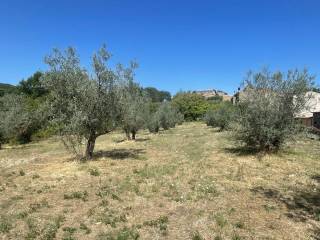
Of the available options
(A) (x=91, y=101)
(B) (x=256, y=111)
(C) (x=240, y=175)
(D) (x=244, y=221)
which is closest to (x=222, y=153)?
(B) (x=256, y=111)

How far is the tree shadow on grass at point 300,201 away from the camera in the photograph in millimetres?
9234

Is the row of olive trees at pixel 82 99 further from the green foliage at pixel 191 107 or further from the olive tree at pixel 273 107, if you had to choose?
the green foliage at pixel 191 107

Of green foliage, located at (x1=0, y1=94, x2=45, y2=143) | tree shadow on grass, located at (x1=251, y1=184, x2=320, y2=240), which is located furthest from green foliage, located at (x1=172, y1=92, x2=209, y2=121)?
tree shadow on grass, located at (x1=251, y1=184, x2=320, y2=240)

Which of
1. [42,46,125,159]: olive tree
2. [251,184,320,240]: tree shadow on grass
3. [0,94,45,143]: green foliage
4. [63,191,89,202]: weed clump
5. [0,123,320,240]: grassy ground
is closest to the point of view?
[0,123,320,240]: grassy ground

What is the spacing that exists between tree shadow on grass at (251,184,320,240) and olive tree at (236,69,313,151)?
21.1ft

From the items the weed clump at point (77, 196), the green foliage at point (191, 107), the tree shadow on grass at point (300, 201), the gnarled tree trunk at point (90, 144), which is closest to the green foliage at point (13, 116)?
the gnarled tree trunk at point (90, 144)

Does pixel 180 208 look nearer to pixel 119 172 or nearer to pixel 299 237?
pixel 299 237

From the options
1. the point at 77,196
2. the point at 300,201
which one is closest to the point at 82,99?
the point at 77,196

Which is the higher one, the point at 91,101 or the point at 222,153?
the point at 91,101

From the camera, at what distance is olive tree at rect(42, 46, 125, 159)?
55.9ft

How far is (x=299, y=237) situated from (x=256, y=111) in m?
11.0

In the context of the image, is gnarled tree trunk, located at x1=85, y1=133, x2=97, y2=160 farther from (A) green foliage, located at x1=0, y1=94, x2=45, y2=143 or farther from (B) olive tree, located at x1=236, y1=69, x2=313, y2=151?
(A) green foliage, located at x1=0, y1=94, x2=45, y2=143

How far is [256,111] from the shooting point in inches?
722

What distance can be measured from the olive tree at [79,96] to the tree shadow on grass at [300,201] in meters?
8.47
